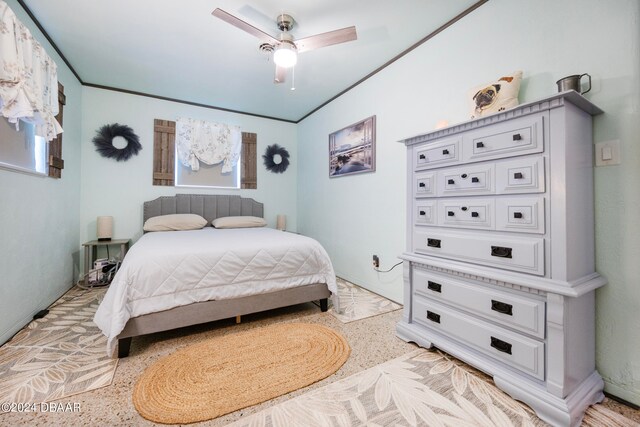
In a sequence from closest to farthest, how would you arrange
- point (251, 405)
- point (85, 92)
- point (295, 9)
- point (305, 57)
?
point (251, 405)
point (295, 9)
point (305, 57)
point (85, 92)

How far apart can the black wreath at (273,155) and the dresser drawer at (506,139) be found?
10.9 ft

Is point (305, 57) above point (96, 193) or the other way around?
above

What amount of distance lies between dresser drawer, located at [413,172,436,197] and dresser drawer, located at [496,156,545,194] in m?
0.42

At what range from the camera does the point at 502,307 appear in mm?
1454

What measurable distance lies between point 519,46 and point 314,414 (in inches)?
100

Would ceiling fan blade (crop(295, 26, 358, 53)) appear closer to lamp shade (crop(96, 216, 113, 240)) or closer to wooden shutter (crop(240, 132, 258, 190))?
wooden shutter (crop(240, 132, 258, 190))

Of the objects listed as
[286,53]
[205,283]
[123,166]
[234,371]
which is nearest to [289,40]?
[286,53]

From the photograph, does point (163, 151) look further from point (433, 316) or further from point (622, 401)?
point (622, 401)

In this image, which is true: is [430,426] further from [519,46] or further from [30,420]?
[519,46]

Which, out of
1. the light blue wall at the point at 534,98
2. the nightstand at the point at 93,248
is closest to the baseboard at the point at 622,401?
the light blue wall at the point at 534,98

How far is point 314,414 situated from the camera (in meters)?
1.29

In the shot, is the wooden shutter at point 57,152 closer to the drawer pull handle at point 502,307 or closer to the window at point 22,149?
the window at point 22,149

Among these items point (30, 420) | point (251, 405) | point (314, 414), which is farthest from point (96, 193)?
point (314, 414)

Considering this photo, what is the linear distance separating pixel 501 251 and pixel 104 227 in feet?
13.3
